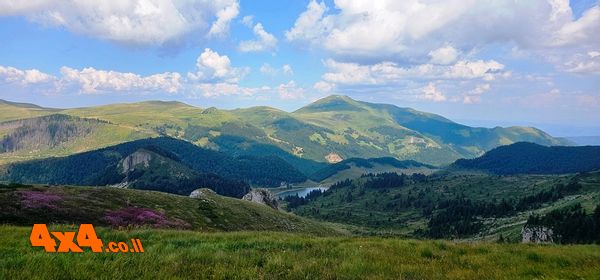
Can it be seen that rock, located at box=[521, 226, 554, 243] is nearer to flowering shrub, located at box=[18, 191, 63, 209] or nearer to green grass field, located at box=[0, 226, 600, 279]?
green grass field, located at box=[0, 226, 600, 279]

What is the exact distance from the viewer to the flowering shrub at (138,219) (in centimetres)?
4012

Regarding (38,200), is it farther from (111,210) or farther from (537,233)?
(537,233)

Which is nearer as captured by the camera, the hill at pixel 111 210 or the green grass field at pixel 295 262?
the green grass field at pixel 295 262

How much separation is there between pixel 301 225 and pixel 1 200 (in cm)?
5784

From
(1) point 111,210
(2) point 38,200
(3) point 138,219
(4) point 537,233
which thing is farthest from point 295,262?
(4) point 537,233

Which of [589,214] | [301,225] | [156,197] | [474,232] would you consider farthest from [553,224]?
[156,197]

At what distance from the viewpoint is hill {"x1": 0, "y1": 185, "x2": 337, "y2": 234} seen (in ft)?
116

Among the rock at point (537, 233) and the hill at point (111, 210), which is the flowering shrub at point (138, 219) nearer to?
the hill at point (111, 210)

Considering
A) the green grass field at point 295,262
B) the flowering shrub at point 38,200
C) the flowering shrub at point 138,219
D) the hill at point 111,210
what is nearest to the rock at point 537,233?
the hill at point 111,210

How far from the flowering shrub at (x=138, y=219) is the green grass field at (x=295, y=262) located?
25.5 m

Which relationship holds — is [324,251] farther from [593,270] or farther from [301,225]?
[301,225]

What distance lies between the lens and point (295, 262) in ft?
39.2

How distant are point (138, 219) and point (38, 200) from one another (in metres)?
9.52

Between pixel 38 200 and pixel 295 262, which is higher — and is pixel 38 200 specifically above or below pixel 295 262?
below
